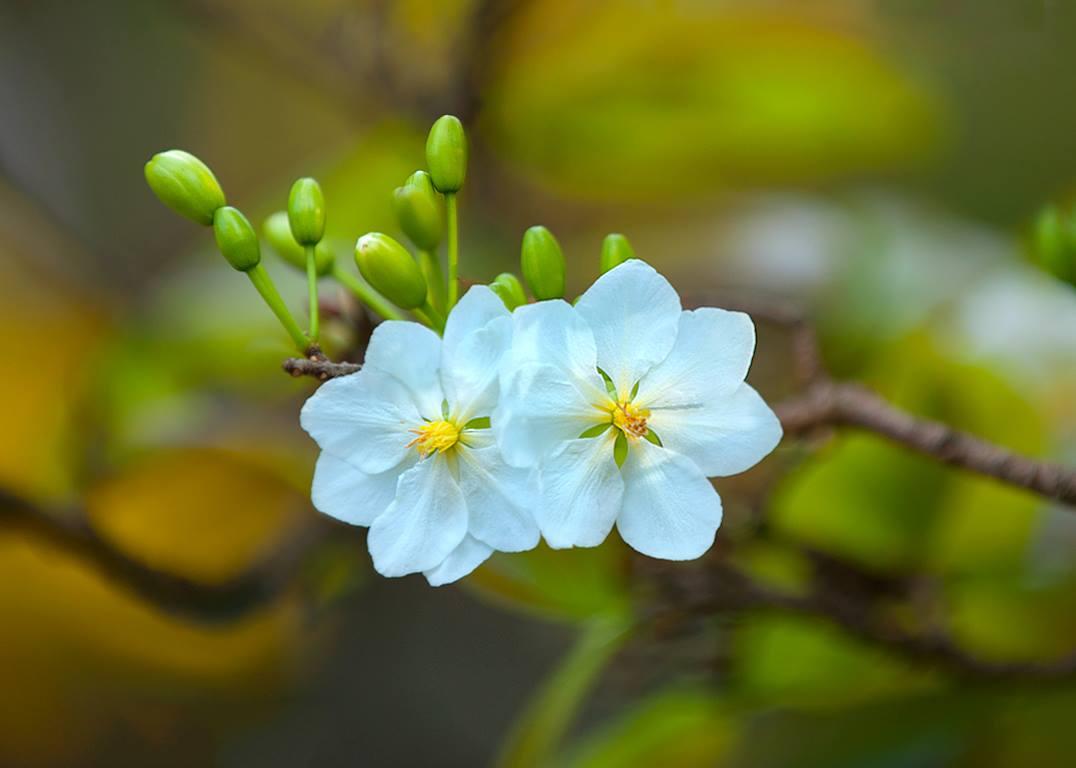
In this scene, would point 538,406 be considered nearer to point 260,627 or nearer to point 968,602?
point 968,602

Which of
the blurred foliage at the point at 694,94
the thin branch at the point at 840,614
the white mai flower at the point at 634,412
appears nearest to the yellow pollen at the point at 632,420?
the white mai flower at the point at 634,412

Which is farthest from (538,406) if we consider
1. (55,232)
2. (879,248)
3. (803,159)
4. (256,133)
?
(256,133)

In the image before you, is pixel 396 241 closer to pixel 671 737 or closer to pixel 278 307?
pixel 278 307

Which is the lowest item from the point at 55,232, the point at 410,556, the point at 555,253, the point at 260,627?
the point at 410,556

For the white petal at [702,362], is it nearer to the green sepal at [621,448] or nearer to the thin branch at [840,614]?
the green sepal at [621,448]

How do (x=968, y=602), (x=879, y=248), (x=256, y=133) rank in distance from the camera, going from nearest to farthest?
(x=968, y=602) < (x=879, y=248) < (x=256, y=133)

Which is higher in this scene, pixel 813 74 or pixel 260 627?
pixel 813 74

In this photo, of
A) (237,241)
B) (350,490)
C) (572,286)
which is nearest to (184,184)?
(237,241)
